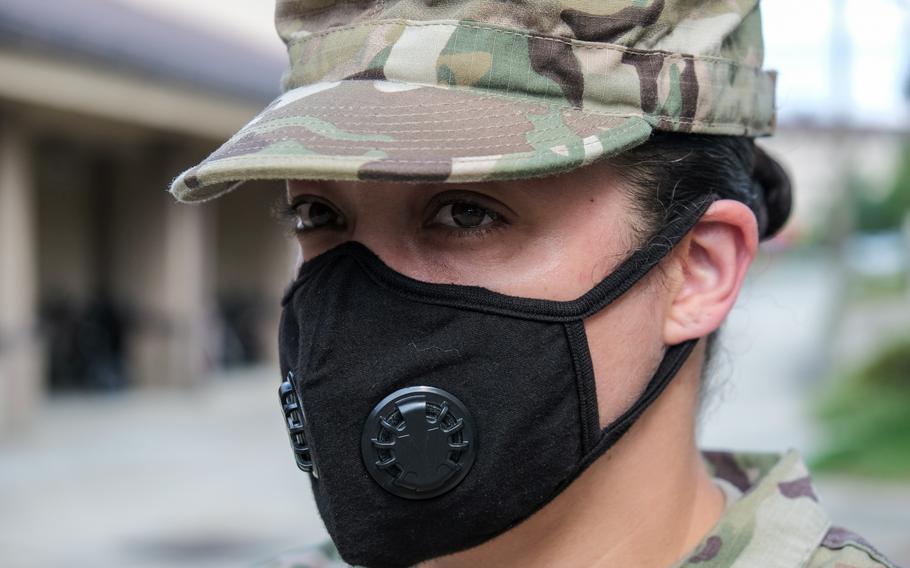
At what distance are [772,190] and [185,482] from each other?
24.2 feet

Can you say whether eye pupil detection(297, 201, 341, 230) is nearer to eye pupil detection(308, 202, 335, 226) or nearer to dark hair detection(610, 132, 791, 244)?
eye pupil detection(308, 202, 335, 226)

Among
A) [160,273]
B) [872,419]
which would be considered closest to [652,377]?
[872,419]

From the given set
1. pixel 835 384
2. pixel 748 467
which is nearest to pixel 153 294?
pixel 835 384

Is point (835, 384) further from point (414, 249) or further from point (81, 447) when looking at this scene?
point (414, 249)

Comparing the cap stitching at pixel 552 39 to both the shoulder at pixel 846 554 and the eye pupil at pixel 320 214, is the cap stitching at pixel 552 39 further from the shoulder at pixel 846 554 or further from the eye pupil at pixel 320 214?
the shoulder at pixel 846 554

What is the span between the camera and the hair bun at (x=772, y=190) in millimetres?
2023


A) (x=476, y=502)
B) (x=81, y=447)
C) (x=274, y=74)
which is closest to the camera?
(x=476, y=502)

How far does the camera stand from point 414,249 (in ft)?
5.42

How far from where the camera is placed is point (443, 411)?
62.7 inches

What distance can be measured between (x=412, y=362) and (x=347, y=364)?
96 millimetres

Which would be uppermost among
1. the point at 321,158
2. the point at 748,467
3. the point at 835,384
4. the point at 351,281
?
the point at 321,158

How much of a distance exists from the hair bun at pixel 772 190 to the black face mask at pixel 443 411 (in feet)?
1.73

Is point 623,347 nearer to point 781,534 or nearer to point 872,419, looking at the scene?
point 781,534

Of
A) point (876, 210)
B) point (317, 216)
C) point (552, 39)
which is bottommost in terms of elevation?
point (876, 210)
